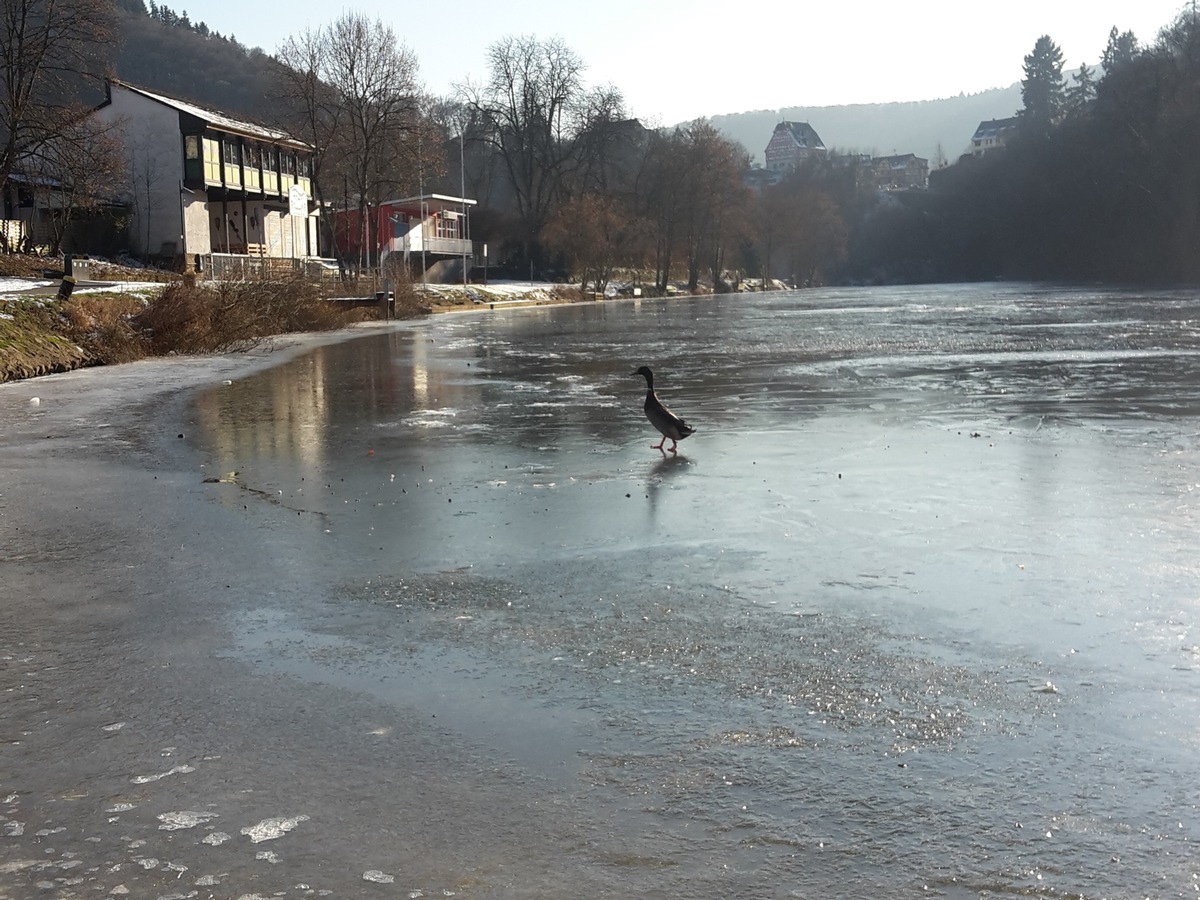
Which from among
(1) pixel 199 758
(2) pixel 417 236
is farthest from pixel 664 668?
(2) pixel 417 236

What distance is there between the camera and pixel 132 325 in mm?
27344

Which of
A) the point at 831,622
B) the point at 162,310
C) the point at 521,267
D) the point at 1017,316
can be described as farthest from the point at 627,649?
the point at 521,267

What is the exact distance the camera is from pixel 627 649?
18.8 feet

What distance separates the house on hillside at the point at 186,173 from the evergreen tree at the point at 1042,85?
121 metres

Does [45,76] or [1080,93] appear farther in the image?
[1080,93]

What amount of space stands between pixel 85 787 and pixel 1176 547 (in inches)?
254

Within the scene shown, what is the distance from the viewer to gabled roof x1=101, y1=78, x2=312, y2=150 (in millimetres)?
59444

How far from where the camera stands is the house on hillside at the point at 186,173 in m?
58.8

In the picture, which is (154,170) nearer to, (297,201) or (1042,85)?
(297,201)

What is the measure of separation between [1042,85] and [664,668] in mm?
173409

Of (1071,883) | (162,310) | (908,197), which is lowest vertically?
→ (1071,883)

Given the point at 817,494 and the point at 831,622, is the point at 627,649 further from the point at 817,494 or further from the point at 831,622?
the point at 817,494

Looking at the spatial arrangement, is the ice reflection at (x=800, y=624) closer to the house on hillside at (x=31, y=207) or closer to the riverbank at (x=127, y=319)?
the riverbank at (x=127, y=319)

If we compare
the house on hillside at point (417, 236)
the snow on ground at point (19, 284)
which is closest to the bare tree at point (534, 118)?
the house on hillside at point (417, 236)
